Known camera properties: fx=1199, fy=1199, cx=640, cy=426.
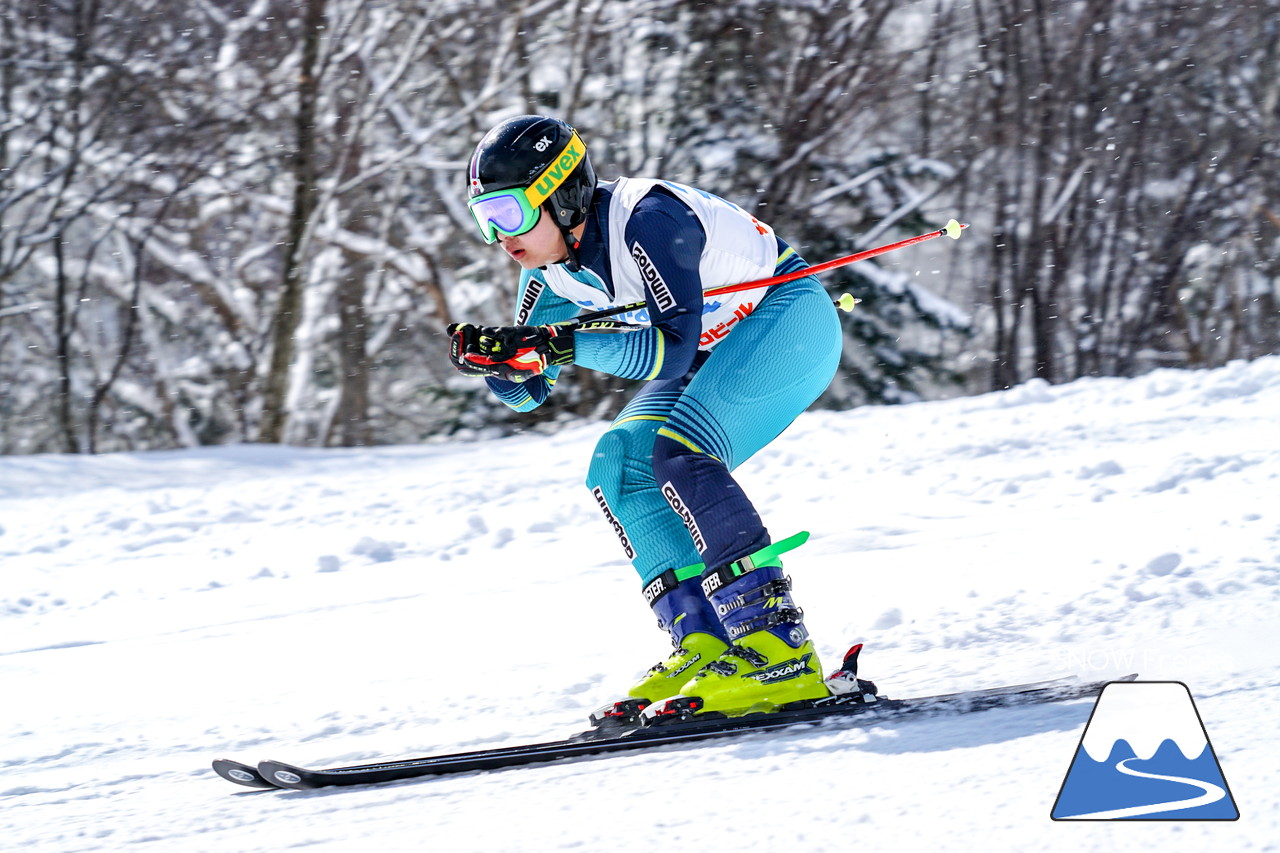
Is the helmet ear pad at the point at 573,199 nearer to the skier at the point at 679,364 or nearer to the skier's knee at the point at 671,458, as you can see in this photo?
the skier at the point at 679,364

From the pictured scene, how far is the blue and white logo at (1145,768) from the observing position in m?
1.98

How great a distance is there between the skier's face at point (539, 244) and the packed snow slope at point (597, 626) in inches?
46.3

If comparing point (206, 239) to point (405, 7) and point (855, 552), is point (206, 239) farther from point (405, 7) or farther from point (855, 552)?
point (855, 552)

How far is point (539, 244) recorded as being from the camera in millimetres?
2861

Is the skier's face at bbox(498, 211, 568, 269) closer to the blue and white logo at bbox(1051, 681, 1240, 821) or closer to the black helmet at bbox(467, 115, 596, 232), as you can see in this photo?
the black helmet at bbox(467, 115, 596, 232)

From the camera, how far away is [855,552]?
181 inches

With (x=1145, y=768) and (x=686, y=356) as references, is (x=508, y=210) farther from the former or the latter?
(x=1145, y=768)

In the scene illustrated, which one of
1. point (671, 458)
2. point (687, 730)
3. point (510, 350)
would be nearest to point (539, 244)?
point (510, 350)

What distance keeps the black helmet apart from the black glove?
0.29m

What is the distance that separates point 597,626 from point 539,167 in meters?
1.73

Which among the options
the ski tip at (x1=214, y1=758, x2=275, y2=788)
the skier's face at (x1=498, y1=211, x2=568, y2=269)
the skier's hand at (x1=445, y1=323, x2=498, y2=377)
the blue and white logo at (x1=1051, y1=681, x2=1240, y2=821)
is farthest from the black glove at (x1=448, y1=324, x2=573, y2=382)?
the blue and white logo at (x1=1051, y1=681, x2=1240, y2=821)

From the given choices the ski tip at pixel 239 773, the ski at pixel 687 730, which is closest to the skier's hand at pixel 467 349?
the ski at pixel 687 730

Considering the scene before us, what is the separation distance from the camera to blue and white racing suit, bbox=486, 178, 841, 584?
105 inches

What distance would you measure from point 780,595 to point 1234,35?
12.6 metres
